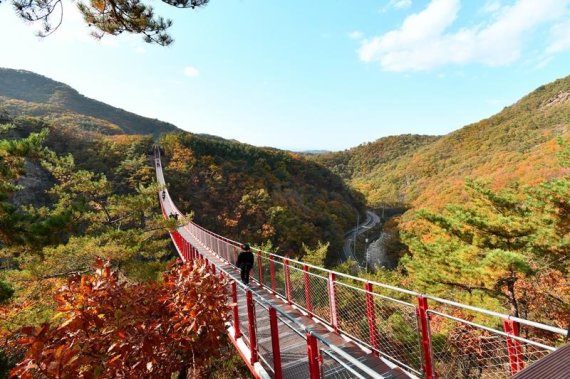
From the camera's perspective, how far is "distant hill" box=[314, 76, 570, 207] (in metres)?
51.1

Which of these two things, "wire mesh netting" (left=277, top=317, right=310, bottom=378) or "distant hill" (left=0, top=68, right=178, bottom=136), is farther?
"distant hill" (left=0, top=68, right=178, bottom=136)

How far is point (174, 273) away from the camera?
16.8 feet

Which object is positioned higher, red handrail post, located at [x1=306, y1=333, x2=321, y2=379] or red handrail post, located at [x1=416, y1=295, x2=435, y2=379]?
red handrail post, located at [x1=306, y1=333, x2=321, y2=379]

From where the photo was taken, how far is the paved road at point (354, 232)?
44562mm

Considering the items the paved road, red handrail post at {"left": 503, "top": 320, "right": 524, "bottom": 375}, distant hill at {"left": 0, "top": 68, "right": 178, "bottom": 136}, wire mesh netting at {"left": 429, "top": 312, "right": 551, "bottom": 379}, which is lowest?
the paved road

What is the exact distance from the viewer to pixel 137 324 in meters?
3.83

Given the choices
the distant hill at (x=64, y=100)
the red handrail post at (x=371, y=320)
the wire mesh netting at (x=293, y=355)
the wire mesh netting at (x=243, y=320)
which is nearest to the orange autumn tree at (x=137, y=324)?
the wire mesh netting at (x=293, y=355)

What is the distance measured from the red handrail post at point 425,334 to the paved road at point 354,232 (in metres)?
38.2

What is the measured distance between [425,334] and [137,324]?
3.20 metres

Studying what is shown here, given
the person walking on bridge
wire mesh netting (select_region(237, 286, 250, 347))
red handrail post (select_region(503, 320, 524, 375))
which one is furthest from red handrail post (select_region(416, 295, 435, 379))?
the person walking on bridge

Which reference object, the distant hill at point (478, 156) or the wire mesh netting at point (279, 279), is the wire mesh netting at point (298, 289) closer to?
the wire mesh netting at point (279, 279)

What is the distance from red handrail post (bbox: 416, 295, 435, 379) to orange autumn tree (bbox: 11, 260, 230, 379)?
93.5 inches

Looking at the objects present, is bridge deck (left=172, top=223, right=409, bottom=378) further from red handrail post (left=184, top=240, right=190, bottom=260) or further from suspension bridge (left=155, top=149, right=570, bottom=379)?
red handrail post (left=184, top=240, right=190, bottom=260)

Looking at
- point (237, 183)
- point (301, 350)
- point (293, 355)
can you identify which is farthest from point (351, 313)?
point (237, 183)
